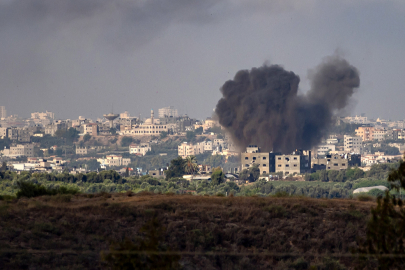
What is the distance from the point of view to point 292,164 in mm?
74938

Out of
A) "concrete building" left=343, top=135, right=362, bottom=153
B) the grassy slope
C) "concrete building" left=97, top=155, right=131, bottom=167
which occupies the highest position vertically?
"concrete building" left=343, top=135, right=362, bottom=153

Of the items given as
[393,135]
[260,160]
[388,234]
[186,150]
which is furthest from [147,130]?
[388,234]

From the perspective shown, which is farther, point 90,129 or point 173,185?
point 90,129

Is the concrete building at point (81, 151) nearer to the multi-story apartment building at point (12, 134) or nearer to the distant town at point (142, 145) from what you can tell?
the distant town at point (142, 145)

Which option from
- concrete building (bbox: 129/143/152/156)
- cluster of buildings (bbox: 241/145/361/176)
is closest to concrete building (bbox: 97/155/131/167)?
concrete building (bbox: 129/143/152/156)

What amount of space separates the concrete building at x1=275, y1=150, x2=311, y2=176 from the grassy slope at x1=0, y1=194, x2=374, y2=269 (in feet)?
195

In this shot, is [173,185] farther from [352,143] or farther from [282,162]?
[352,143]

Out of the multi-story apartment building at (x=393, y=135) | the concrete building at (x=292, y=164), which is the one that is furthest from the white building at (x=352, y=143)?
the concrete building at (x=292, y=164)

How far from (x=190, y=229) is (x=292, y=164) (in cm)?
6311

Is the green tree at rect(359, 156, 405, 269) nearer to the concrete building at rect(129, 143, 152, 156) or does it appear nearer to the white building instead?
the concrete building at rect(129, 143, 152, 156)

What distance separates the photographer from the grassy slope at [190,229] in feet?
36.9

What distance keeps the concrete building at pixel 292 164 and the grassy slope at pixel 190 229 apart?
59.4 metres

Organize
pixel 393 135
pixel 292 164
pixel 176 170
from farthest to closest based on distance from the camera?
pixel 393 135
pixel 292 164
pixel 176 170

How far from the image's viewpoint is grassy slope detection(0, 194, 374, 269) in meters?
11.2
